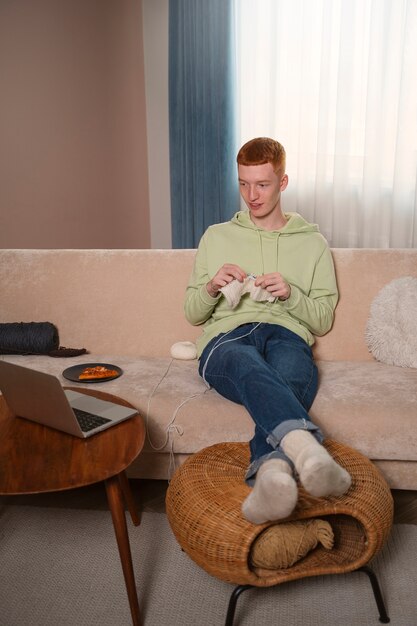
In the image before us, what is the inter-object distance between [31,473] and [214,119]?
3.07 m

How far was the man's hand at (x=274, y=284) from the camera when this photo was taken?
188 cm

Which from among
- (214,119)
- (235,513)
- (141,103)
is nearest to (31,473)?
(235,513)

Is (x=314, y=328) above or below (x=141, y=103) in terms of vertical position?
below

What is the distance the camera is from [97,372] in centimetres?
199

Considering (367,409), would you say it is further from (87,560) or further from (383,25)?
(383,25)

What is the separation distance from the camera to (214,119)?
389cm

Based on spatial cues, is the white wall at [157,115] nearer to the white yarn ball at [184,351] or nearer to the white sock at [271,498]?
the white yarn ball at [184,351]

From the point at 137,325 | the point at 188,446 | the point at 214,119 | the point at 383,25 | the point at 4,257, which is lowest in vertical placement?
the point at 188,446

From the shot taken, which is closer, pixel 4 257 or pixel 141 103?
pixel 4 257

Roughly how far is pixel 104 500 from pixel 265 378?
2.31 ft

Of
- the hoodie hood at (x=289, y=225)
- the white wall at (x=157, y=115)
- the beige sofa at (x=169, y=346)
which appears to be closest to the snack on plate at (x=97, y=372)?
the beige sofa at (x=169, y=346)

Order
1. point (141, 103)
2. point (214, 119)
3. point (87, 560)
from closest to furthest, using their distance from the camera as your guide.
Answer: point (87, 560) < point (214, 119) < point (141, 103)

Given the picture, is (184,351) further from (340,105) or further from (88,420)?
(340,105)

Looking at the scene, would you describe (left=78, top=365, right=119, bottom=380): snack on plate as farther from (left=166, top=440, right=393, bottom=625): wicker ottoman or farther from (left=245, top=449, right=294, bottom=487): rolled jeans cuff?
(left=245, top=449, right=294, bottom=487): rolled jeans cuff
